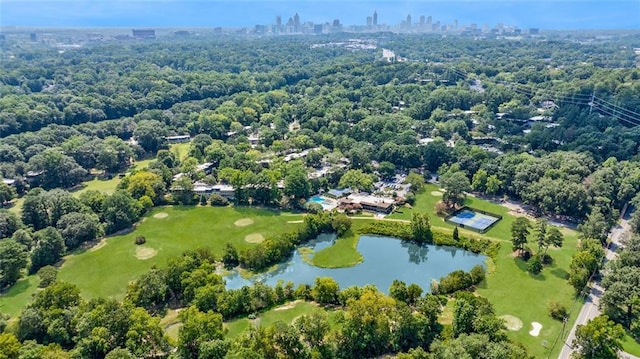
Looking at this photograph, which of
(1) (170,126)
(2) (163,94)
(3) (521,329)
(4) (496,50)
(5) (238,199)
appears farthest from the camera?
(4) (496,50)

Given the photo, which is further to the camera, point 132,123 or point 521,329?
point 132,123

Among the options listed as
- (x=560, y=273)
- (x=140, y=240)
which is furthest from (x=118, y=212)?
(x=560, y=273)

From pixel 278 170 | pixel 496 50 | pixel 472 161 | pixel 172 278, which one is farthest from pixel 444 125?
pixel 496 50

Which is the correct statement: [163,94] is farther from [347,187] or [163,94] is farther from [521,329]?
[521,329]

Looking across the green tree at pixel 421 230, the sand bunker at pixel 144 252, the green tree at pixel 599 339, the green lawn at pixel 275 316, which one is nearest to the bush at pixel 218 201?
the sand bunker at pixel 144 252

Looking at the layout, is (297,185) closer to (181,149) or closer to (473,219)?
(473,219)

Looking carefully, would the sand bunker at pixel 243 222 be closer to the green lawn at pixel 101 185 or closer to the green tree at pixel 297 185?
the green tree at pixel 297 185
